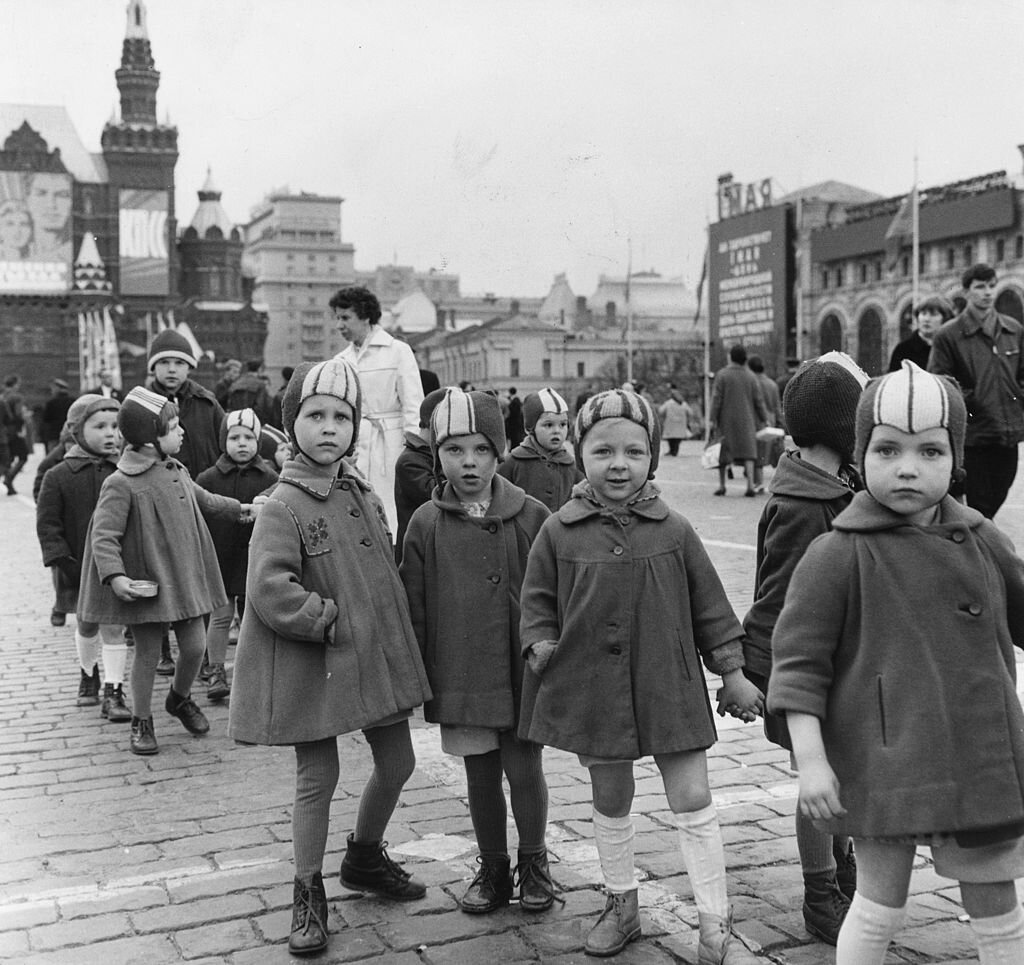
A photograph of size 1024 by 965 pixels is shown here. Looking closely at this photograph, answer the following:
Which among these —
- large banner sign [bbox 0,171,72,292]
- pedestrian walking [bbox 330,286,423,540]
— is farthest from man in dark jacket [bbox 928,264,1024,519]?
large banner sign [bbox 0,171,72,292]

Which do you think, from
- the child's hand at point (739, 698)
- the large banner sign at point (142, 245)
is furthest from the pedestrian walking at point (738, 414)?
the large banner sign at point (142, 245)

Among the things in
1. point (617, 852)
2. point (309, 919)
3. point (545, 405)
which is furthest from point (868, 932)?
point (545, 405)

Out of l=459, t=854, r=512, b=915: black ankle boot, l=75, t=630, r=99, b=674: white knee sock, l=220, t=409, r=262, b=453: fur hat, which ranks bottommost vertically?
l=459, t=854, r=512, b=915: black ankle boot

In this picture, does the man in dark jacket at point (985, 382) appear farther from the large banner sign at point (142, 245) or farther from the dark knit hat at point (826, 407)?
the large banner sign at point (142, 245)

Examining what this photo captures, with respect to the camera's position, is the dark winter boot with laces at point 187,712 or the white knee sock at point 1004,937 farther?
the dark winter boot with laces at point 187,712

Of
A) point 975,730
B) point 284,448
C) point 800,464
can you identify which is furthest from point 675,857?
point 284,448

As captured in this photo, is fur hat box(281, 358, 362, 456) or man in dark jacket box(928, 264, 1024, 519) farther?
man in dark jacket box(928, 264, 1024, 519)

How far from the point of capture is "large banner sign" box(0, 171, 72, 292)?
9275 cm

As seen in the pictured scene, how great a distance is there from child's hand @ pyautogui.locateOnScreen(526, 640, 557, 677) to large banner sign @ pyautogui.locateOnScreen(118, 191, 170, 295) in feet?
323

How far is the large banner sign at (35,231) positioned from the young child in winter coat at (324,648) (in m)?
95.3

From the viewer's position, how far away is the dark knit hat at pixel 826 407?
3.67 m

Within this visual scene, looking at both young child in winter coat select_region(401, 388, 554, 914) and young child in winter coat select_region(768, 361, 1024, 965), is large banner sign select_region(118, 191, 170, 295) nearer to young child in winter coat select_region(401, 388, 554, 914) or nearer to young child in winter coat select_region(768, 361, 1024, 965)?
young child in winter coat select_region(401, 388, 554, 914)

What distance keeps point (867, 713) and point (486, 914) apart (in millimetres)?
1511

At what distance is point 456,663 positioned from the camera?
3953 mm
